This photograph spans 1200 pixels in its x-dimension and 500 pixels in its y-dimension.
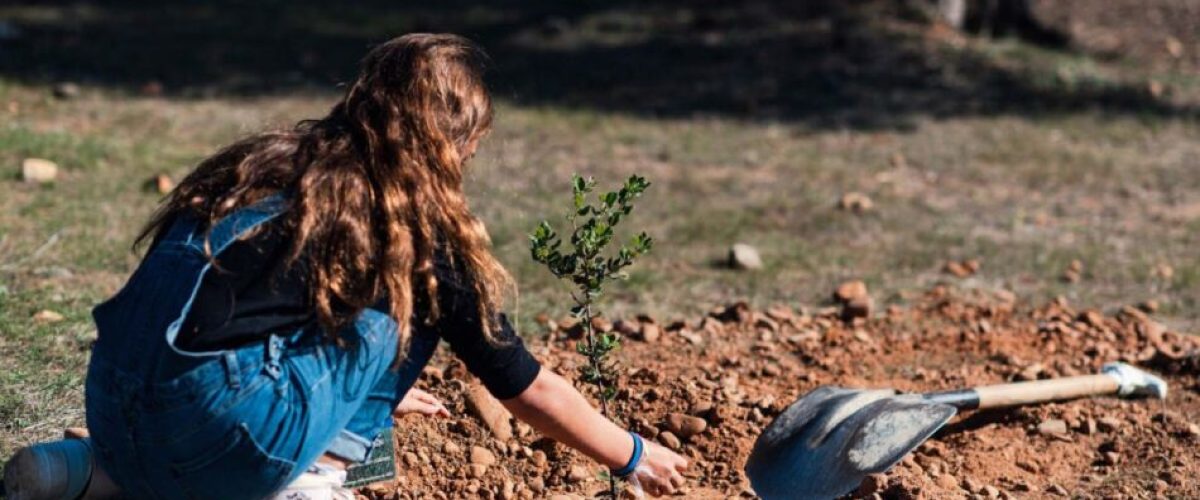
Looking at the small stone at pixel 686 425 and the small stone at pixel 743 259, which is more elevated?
the small stone at pixel 686 425

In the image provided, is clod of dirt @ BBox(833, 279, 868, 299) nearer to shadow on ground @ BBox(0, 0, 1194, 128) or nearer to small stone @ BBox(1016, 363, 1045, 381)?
small stone @ BBox(1016, 363, 1045, 381)

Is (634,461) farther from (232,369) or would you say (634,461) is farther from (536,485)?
(232,369)

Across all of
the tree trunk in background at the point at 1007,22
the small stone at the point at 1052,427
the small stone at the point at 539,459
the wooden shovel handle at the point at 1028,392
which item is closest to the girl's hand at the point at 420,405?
the small stone at the point at 539,459

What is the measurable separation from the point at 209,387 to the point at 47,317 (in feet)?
6.67

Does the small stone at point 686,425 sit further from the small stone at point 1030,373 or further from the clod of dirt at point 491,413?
the small stone at point 1030,373

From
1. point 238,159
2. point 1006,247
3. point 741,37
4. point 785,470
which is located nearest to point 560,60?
point 741,37

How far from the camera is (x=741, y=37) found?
33.3 ft

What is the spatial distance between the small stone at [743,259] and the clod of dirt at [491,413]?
2149 mm

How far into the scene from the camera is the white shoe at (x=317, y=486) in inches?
111

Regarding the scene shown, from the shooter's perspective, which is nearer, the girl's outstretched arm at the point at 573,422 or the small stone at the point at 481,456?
the girl's outstretched arm at the point at 573,422

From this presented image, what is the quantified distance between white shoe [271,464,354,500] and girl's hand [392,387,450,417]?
0.48 meters

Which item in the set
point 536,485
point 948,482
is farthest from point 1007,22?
point 536,485

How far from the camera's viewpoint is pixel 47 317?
4422 millimetres

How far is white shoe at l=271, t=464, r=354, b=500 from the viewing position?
2832mm
